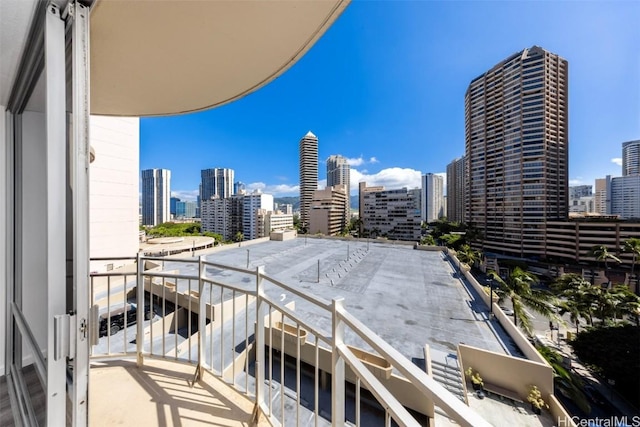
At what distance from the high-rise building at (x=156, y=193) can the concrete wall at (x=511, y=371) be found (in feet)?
239

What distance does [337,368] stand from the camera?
0.91 meters

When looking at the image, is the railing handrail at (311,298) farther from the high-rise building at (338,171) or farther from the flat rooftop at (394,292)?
the high-rise building at (338,171)

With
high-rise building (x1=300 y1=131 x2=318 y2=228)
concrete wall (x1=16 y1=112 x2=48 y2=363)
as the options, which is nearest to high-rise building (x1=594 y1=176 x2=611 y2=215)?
high-rise building (x1=300 y1=131 x2=318 y2=228)

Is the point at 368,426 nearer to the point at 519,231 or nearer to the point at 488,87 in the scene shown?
the point at 519,231

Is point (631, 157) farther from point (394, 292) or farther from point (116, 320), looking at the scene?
point (116, 320)

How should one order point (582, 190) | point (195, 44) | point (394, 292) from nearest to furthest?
point (195, 44) → point (394, 292) → point (582, 190)

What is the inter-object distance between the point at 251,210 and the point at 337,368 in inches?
1852

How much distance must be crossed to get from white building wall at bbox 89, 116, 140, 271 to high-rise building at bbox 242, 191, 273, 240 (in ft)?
111

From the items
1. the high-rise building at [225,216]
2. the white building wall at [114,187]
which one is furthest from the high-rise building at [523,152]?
the high-rise building at [225,216]

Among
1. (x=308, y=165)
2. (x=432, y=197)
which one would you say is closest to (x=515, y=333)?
(x=308, y=165)

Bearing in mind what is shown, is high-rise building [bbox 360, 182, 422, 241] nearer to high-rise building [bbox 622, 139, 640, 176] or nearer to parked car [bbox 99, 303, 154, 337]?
high-rise building [bbox 622, 139, 640, 176]

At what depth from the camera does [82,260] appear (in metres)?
0.79

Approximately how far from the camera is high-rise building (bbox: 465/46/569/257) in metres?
25.4

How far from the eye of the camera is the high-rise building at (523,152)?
25406 mm
